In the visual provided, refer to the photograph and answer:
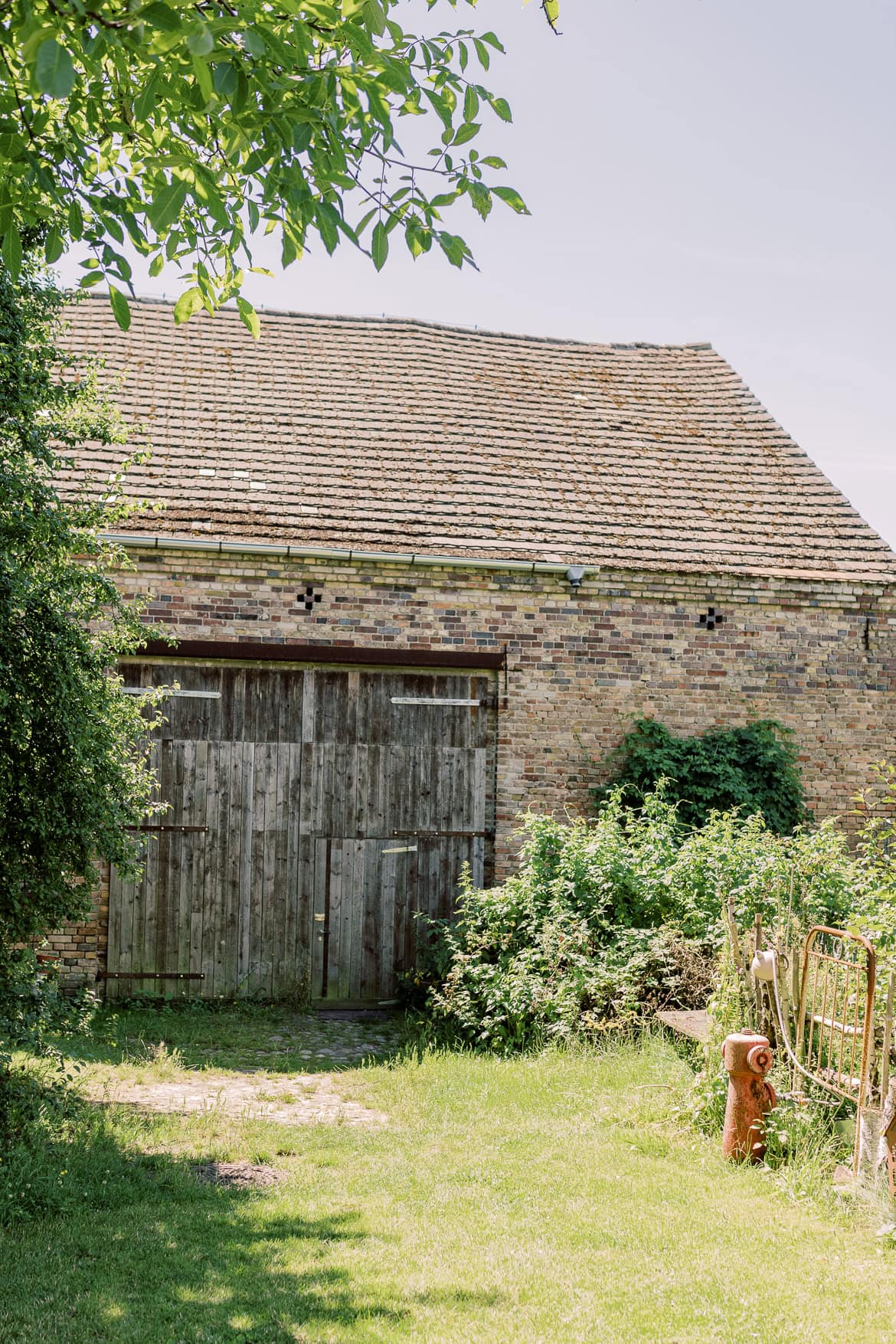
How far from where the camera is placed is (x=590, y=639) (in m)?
10.7

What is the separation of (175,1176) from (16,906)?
5.43ft

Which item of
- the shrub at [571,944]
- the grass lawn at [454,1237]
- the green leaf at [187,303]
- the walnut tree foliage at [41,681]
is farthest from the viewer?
the shrub at [571,944]

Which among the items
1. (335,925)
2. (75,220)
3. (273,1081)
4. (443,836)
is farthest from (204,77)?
(335,925)

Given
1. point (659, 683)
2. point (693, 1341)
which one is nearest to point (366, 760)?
point (659, 683)

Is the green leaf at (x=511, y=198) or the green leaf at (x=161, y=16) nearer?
the green leaf at (x=161, y=16)

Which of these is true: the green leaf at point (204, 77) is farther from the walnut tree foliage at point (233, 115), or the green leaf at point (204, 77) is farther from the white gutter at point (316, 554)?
the white gutter at point (316, 554)

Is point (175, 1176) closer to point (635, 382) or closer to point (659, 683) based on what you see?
point (659, 683)

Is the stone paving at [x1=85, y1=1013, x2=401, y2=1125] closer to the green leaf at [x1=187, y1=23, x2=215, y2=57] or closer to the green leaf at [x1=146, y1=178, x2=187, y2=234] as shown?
the green leaf at [x1=146, y1=178, x2=187, y2=234]

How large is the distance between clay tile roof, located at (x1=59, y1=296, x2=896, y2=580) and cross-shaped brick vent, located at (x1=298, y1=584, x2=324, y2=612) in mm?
444

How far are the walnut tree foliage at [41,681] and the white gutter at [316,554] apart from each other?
10.9ft

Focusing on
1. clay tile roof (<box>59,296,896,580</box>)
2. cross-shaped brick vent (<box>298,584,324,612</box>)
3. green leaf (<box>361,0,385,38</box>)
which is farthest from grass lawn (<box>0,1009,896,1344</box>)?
clay tile roof (<box>59,296,896,580</box>)

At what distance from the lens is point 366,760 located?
10242 mm

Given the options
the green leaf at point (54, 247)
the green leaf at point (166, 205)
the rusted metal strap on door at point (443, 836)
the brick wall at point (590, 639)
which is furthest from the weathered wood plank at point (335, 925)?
the green leaf at point (166, 205)

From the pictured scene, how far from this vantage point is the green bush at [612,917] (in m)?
7.63
